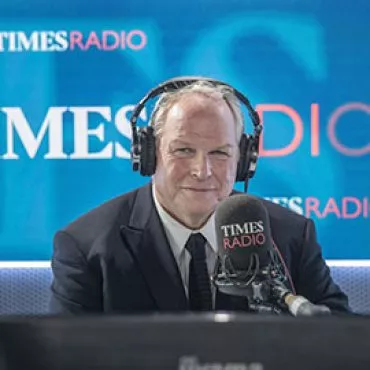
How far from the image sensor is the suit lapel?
1.77 metres

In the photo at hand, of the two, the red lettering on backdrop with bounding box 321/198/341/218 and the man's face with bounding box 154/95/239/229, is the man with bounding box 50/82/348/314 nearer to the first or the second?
the man's face with bounding box 154/95/239/229

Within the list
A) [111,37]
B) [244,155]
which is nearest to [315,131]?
[244,155]

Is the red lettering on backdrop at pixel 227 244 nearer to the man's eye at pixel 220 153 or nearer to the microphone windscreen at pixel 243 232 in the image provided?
the microphone windscreen at pixel 243 232

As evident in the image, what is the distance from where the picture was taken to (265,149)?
2439mm

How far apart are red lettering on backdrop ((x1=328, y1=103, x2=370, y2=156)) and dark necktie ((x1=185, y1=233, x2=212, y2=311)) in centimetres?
80

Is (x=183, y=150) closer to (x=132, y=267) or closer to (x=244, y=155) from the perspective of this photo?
(x=244, y=155)

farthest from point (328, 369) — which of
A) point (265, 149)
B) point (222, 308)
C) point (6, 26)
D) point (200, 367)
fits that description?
point (6, 26)

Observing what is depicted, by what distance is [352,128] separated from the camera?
244 cm

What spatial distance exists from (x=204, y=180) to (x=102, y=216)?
10.4 inches

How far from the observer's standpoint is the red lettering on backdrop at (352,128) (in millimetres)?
2434

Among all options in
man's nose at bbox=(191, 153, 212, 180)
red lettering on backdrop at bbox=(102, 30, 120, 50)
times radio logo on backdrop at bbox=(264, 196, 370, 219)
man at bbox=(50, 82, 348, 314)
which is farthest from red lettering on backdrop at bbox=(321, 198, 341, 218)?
red lettering on backdrop at bbox=(102, 30, 120, 50)

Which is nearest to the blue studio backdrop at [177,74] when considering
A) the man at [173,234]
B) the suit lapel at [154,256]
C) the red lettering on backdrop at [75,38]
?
the red lettering on backdrop at [75,38]

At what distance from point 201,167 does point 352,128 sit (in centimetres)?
73

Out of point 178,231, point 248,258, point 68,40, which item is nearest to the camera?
point 248,258
